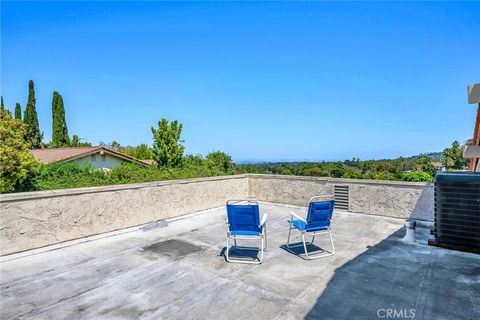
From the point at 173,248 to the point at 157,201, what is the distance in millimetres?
2361

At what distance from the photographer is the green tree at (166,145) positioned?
1313 cm

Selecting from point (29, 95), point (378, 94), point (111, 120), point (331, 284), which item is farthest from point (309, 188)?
point (29, 95)

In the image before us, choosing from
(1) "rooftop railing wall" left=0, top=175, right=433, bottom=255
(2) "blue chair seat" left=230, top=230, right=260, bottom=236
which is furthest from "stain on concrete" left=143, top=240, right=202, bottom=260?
(1) "rooftop railing wall" left=0, top=175, right=433, bottom=255

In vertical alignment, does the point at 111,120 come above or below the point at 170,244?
above

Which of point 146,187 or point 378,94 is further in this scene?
point 378,94

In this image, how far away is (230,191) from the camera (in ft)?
31.9

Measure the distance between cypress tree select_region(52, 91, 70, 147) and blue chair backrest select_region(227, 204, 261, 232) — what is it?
106 ft

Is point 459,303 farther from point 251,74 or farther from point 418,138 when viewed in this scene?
point 418,138

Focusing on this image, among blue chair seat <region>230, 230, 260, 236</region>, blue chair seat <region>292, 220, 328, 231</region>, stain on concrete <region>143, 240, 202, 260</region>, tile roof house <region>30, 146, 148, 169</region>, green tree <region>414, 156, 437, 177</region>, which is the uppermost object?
tile roof house <region>30, 146, 148, 169</region>

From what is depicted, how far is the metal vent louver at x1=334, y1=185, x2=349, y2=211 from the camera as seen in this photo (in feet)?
27.3

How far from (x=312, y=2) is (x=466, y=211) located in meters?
9.22

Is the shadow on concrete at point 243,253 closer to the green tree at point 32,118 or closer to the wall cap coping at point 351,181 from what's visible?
the wall cap coping at point 351,181

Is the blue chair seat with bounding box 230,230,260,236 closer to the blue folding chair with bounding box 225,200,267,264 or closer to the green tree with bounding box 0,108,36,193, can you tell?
the blue folding chair with bounding box 225,200,267,264

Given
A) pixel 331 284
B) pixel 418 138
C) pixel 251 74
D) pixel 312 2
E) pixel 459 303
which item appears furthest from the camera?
pixel 418 138
